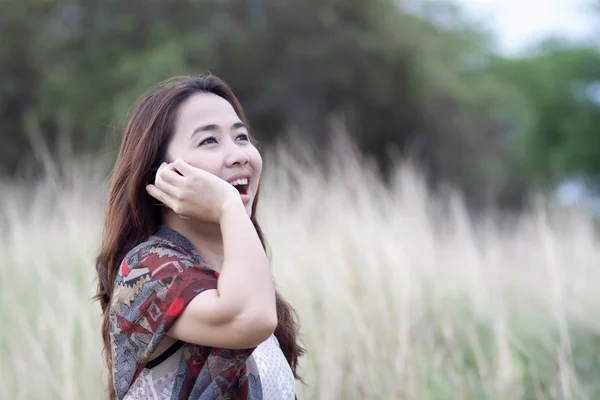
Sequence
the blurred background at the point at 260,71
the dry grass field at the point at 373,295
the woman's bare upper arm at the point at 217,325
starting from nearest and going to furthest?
the woman's bare upper arm at the point at 217,325
the dry grass field at the point at 373,295
the blurred background at the point at 260,71

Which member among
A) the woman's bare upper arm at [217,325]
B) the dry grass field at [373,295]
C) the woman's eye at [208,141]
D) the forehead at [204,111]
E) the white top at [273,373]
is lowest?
the dry grass field at [373,295]

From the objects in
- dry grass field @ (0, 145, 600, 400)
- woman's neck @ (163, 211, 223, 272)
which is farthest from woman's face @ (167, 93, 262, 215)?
dry grass field @ (0, 145, 600, 400)

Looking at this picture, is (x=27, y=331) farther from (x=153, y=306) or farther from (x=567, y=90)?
(x=567, y=90)

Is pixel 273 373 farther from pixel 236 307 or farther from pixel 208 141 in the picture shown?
pixel 208 141

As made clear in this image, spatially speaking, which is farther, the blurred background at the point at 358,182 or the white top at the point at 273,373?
the blurred background at the point at 358,182

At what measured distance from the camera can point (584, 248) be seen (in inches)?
190

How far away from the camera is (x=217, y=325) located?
4.49 ft

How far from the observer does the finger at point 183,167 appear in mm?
1494

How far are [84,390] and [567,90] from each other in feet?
65.9

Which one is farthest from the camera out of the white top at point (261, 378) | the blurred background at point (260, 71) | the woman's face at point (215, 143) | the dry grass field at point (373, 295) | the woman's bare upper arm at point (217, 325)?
the blurred background at point (260, 71)

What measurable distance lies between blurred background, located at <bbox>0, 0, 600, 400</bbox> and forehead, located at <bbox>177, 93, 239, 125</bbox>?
22.9 inches

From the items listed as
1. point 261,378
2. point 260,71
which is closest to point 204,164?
point 261,378

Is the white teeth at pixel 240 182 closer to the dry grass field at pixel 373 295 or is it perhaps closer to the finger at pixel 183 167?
the finger at pixel 183 167

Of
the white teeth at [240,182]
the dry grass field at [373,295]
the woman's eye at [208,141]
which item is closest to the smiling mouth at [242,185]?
the white teeth at [240,182]
